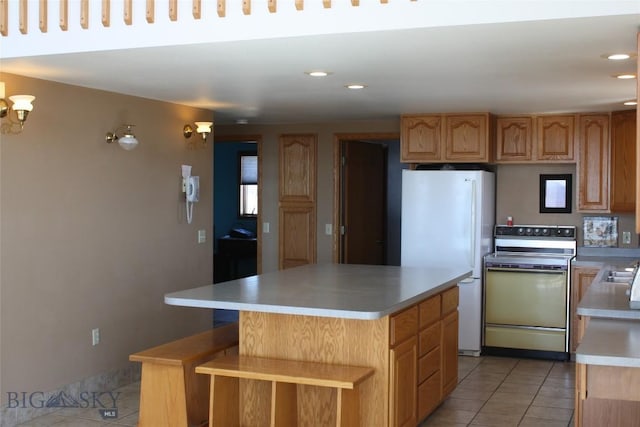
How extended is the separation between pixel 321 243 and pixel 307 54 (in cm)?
415

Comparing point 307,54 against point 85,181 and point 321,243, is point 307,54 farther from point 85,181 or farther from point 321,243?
point 321,243

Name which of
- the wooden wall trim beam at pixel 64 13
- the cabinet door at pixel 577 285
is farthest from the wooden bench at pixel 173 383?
the cabinet door at pixel 577 285

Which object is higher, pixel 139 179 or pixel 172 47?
pixel 172 47

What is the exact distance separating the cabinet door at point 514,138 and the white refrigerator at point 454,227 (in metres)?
0.26

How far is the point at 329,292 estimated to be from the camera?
14.3 ft

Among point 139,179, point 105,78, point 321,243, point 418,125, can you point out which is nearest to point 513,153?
point 418,125

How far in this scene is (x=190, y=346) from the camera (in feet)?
14.4

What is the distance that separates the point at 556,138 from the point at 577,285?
1.32 m

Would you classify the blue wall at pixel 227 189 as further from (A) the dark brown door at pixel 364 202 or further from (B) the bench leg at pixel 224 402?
(B) the bench leg at pixel 224 402

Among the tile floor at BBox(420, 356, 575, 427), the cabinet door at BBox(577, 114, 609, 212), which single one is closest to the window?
the tile floor at BBox(420, 356, 575, 427)

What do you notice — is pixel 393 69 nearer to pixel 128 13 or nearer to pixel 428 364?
pixel 128 13

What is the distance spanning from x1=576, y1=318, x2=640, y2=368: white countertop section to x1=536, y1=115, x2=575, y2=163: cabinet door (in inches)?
128

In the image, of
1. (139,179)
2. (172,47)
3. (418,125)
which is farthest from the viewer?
(418,125)

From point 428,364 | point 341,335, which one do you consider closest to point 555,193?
point 428,364
